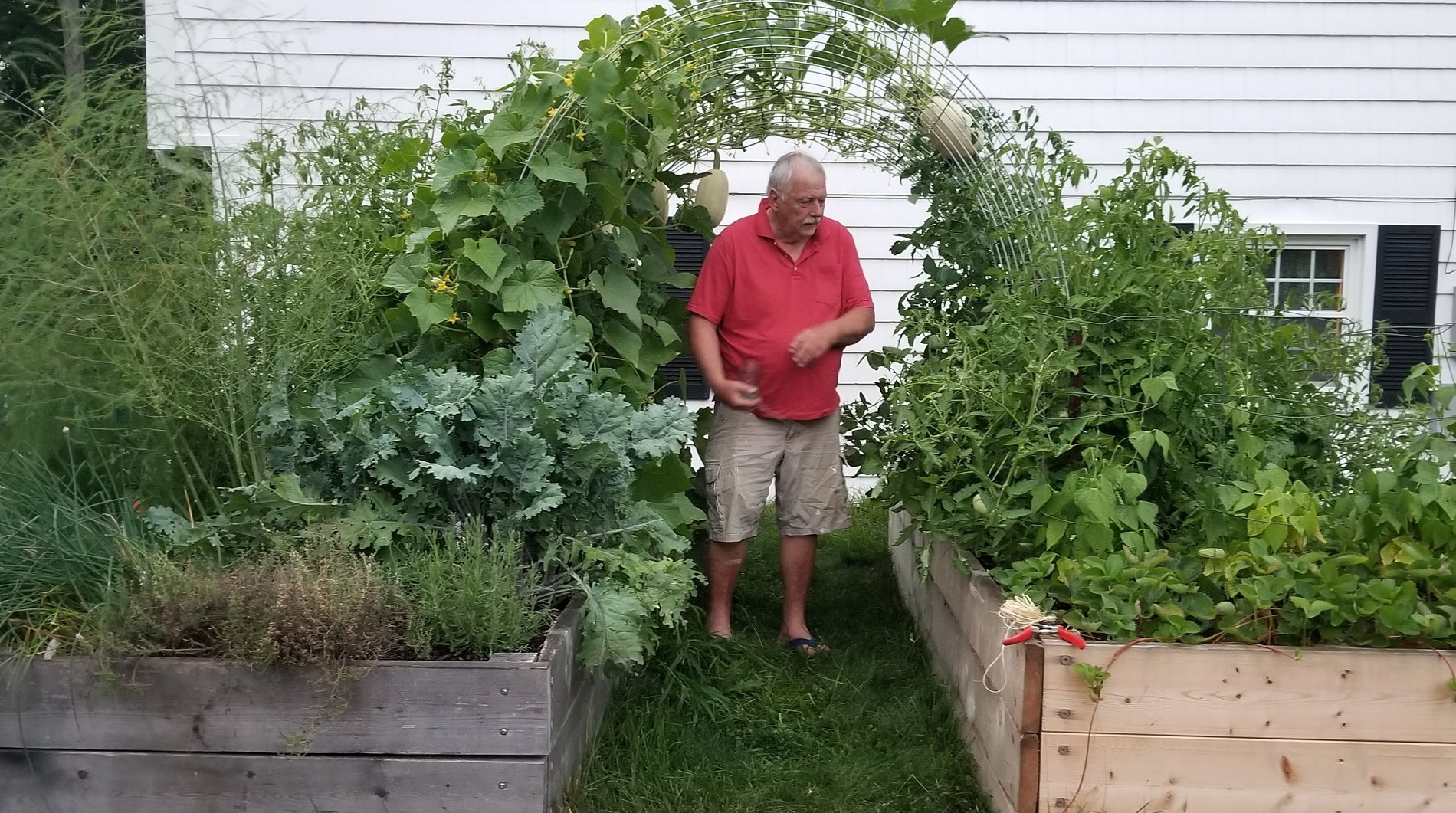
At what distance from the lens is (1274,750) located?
206cm

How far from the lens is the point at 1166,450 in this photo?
2375 millimetres

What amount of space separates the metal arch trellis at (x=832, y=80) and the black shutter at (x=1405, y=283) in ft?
11.3

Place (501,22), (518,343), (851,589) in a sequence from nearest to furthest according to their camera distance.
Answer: (518,343) → (851,589) → (501,22)

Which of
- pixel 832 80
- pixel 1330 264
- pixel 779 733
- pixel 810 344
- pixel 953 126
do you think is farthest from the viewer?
pixel 1330 264

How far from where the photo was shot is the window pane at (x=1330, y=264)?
A: 5.81 metres

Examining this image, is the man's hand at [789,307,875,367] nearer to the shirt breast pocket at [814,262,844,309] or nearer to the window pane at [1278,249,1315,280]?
the shirt breast pocket at [814,262,844,309]

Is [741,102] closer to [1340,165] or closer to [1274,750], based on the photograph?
[1274,750]

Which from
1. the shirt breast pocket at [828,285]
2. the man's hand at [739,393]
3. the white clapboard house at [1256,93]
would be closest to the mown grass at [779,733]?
the man's hand at [739,393]

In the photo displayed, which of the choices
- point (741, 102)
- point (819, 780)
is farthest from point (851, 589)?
point (741, 102)

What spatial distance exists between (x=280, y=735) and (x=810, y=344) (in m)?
1.79

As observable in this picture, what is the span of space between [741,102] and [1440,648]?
250cm

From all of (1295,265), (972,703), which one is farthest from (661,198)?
(1295,265)

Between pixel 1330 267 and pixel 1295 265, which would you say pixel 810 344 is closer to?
pixel 1295 265

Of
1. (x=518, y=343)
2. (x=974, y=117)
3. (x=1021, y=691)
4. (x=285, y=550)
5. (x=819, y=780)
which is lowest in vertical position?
(x=819, y=780)
